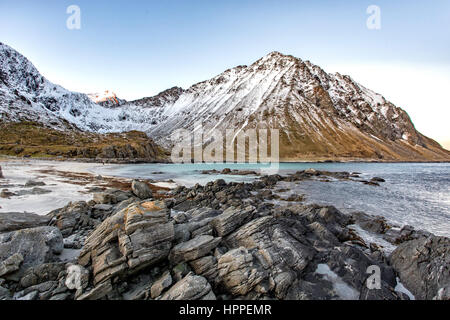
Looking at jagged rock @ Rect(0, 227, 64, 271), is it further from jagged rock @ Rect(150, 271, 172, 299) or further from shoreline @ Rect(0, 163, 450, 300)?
jagged rock @ Rect(150, 271, 172, 299)

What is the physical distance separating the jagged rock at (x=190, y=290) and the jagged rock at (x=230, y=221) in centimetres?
373

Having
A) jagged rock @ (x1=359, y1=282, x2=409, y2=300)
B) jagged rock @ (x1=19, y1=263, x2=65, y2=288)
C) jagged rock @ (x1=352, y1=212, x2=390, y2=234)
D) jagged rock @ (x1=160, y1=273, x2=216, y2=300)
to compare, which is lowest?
jagged rock @ (x1=352, y1=212, x2=390, y2=234)

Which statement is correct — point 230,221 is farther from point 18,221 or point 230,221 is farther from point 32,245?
point 18,221

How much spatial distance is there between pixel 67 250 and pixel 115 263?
4.82 meters

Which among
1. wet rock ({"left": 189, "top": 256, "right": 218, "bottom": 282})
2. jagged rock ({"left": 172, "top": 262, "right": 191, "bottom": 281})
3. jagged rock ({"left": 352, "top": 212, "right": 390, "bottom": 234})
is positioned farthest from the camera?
jagged rock ({"left": 352, "top": 212, "right": 390, "bottom": 234})

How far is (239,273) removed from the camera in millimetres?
8742

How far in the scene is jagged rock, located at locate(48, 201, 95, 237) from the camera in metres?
13.2

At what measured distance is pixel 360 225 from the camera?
1891 centimetres

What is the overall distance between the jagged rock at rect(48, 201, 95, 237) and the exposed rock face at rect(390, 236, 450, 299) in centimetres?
1903

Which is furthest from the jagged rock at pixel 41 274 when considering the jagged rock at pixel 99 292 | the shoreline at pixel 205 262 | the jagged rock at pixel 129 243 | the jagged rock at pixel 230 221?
the jagged rock at pixel 230 221

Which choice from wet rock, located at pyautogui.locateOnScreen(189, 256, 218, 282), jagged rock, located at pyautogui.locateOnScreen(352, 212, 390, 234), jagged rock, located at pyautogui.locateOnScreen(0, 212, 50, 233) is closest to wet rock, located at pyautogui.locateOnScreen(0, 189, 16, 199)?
jagged rock, located at pyautogui.locateOnScreen(0, 212, 50, 233)

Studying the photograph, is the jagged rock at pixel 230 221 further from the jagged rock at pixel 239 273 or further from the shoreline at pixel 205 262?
the jagged rock at pixel 239 273

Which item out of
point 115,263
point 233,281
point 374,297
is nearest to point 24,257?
point 115,263

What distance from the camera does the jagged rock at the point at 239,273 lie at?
333 inches
